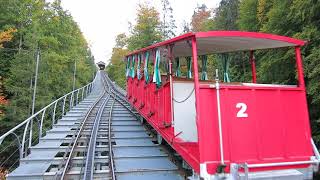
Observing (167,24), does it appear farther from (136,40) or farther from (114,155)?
(114,155)

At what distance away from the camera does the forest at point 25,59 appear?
2600 centimetres

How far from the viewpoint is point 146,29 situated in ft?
155

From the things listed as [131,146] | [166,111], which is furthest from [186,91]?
[131,146]

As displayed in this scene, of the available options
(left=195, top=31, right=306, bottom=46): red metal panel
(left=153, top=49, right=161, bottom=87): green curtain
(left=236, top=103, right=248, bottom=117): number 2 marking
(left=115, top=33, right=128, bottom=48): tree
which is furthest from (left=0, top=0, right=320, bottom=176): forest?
(left=115, top=33, right=128, bottom=48): tree

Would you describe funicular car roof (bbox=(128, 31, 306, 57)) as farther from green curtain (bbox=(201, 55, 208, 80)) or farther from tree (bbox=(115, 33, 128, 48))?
tree (bbox=(115, 33, 128, 48))

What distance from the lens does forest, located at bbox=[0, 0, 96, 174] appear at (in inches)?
1024

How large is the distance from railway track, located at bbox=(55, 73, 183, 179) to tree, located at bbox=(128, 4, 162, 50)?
3308 cm

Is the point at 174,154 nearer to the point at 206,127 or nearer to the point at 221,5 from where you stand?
the point at 206,127

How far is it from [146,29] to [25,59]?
855 inches

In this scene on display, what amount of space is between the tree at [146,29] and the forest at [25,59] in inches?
439

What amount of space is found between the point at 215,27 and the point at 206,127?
24.4 metres

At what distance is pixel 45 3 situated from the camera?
38344 mm

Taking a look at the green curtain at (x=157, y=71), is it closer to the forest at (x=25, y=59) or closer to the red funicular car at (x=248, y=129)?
the red funicular car at (x=248, y=129)

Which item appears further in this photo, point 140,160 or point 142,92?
point 142,92
